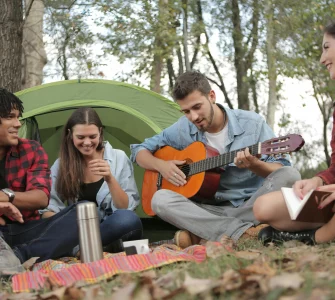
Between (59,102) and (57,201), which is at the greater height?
(59,102)

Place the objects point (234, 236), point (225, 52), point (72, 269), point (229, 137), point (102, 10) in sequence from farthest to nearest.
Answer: point (225, 52), point (102, 10), point (229, 137), point (234, 236), point (72, 269)

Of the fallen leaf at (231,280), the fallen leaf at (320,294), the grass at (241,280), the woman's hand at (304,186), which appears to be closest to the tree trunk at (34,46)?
the woman's hand at (304,186)

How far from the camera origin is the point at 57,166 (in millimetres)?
4562

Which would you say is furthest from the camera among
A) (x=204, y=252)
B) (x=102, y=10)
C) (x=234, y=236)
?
(x=102, y=10)

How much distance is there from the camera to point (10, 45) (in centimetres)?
591

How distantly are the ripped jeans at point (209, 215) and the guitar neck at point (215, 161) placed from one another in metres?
0.23

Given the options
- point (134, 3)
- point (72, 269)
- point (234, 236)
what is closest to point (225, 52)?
point (134, 3)

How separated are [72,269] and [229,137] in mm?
1838

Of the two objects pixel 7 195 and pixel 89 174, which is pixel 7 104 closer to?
pixel 7 195

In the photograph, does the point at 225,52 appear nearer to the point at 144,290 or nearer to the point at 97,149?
the point at 97,149

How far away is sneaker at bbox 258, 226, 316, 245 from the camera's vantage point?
11.0 ft

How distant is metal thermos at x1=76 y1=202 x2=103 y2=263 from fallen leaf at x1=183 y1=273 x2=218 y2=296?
1069mm

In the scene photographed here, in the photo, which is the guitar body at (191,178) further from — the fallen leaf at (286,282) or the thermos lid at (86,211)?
the fallen leaf at (286,282)

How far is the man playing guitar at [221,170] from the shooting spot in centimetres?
402
